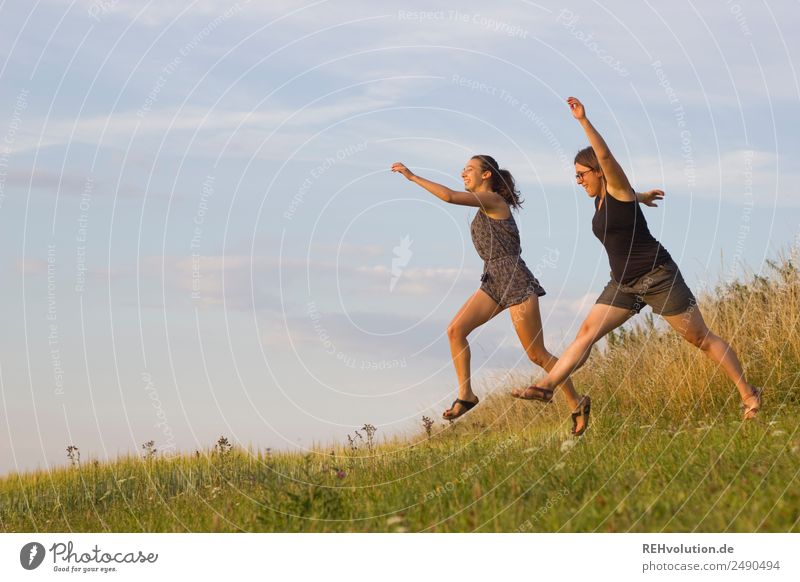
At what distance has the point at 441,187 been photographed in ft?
31.3

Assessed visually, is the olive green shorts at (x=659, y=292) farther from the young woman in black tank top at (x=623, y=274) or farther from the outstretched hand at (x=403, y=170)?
the outstretched hand at (x=403, y=170)

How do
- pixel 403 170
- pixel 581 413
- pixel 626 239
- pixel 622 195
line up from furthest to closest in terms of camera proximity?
pixel 581 413 → pixel 626 239 → pixel 622 195 → pixel 403 170

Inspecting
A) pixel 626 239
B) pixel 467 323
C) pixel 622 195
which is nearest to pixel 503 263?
pixel 467 323

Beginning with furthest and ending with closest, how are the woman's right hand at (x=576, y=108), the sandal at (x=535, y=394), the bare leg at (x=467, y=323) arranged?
the bare leg at (x=467, y=323), the sandal at (x=535, y=394), the woman's right hand at (x=576, y=108)

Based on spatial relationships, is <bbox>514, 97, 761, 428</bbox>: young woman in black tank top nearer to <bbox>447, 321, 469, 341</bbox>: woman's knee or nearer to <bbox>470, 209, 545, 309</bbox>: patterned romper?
<bbox>470, 209, 545, 309</bbox>: patterned romper

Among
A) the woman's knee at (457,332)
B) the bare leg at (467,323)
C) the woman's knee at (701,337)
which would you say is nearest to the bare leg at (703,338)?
the woman's knee at (701,337)

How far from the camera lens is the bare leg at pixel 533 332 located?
10547mm

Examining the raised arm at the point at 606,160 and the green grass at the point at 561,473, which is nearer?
the green grass at the point at 561,473

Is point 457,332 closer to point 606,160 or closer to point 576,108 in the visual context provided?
point 606,160

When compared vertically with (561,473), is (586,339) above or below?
above
